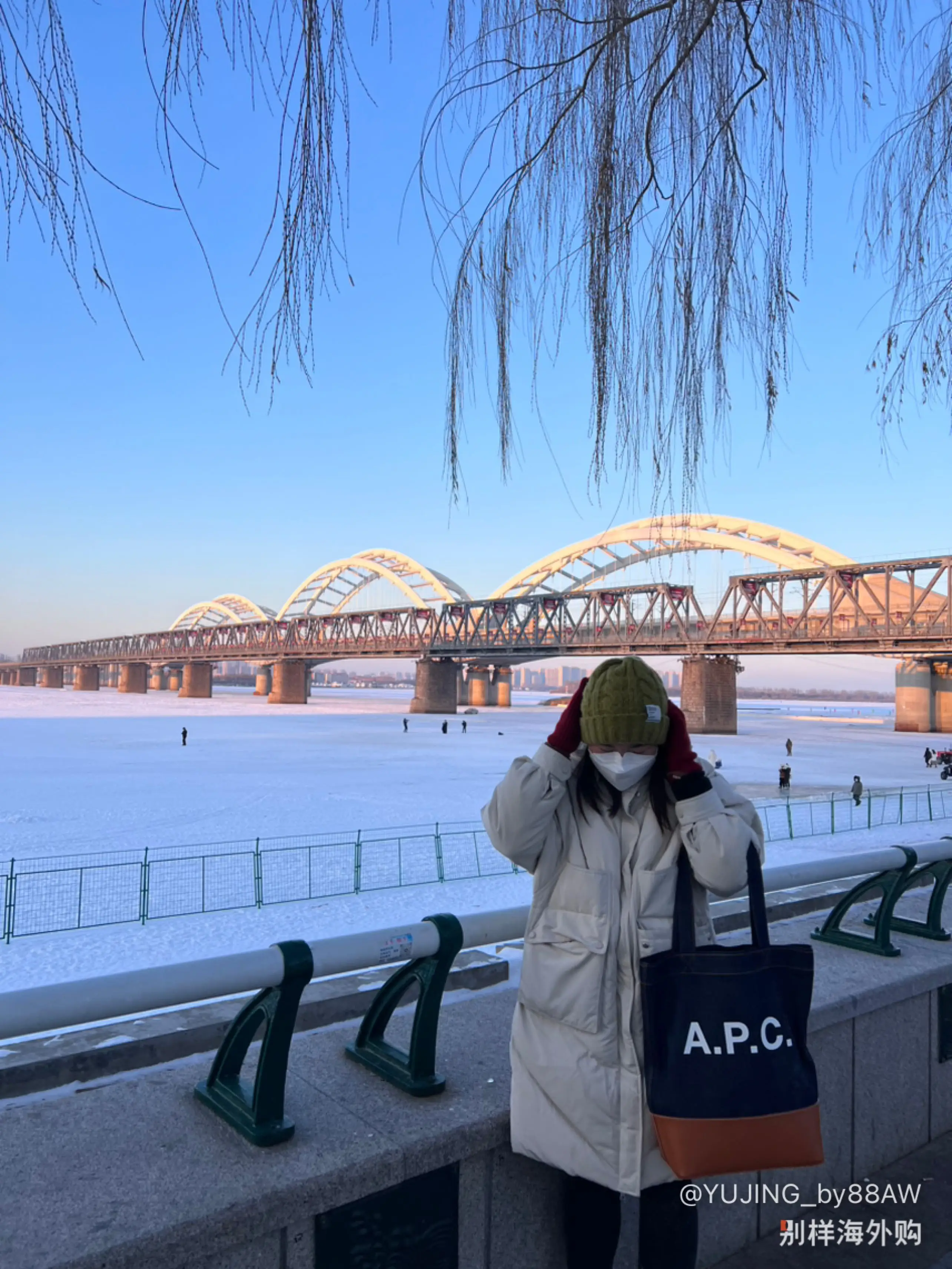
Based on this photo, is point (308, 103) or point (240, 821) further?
point (240, 821)

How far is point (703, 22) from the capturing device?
248cm

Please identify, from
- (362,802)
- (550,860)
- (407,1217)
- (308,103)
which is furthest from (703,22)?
(362,802)

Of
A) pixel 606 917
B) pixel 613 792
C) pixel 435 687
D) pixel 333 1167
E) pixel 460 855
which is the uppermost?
pixel 613 792

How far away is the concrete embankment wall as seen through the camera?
185cm

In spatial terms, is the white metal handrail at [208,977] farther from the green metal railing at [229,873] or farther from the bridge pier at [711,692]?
the bridge pier at [711,692]

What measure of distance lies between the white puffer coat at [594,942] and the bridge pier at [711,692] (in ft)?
186

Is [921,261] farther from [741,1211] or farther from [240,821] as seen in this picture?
[240,821]

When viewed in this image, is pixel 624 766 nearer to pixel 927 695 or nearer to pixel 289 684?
pixel 927 695

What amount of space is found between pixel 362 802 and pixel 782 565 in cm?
6590

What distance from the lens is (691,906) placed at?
2211mm

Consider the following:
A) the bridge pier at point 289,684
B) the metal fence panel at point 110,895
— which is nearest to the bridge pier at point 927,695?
the bridge pier at point 289,684

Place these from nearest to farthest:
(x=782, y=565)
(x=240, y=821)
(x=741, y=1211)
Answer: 1. (x=741, y=1211)
2. (x=240, y=821)
3. (x=782, y=565)

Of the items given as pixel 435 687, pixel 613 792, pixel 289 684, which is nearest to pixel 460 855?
pixel 613 792

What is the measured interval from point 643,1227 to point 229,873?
428 inches
